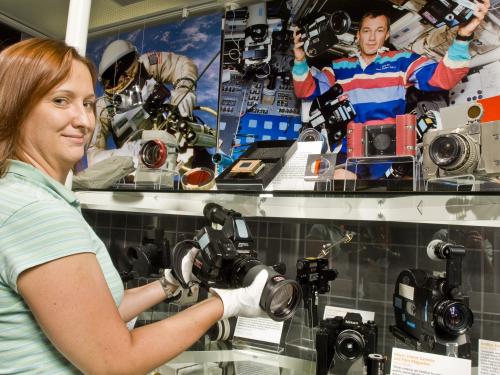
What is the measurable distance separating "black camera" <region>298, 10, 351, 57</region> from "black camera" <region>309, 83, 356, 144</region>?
0.23 meters

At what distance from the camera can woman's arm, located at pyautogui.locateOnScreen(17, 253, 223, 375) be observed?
62cm

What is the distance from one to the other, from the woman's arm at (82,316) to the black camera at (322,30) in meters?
1.74

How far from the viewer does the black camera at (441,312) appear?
0.90 metres

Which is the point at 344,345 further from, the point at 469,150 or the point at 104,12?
the point at 104,12

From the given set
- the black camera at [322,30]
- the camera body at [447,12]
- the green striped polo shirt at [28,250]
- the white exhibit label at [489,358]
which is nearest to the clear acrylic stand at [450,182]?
the white exhibit label at [489,358]

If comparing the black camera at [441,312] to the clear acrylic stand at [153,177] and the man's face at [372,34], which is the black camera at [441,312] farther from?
the man's face at [372,34]

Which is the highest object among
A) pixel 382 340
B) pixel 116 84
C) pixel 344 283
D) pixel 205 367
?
pixel 116 84

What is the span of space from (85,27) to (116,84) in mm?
1335

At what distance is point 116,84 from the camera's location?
2.66m

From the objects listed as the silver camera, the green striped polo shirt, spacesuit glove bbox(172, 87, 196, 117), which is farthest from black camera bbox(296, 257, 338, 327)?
spacesuit glove bbox(172, 87, 196, 117)

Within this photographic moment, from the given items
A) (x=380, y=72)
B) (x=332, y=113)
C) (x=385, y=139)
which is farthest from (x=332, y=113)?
(x=385, y=139)

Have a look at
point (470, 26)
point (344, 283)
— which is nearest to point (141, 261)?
point (344, 283)

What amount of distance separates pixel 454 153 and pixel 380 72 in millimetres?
1143

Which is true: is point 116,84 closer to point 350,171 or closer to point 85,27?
point 85,27
